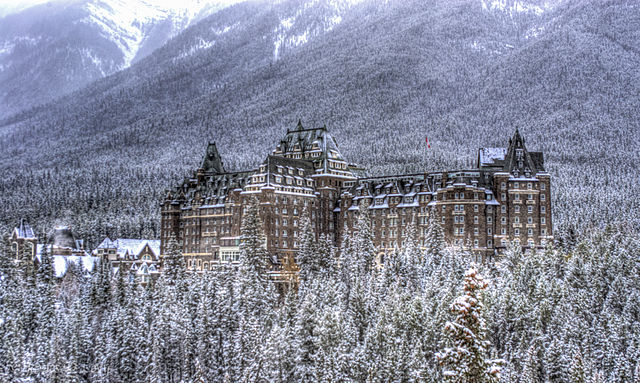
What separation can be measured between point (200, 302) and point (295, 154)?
60.6 metres

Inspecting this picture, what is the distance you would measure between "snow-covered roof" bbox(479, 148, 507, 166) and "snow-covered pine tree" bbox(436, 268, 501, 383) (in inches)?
4090

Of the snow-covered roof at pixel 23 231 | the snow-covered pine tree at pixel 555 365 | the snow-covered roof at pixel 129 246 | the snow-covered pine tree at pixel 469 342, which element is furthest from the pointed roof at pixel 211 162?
the snow-covered pine tree at pixel 469 342

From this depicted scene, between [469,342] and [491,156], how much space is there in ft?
350

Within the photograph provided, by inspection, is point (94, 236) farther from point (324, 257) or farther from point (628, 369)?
point (628, 369)

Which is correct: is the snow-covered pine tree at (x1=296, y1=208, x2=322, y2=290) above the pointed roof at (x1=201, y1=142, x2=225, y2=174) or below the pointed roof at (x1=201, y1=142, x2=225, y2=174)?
below

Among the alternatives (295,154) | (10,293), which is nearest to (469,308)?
(10,293)

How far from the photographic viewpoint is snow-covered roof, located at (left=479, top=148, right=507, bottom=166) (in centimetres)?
13249

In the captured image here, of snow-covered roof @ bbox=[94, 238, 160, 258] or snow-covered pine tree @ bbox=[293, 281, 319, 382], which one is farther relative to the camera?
snow-covered roof @ bbox=[94, 238, 160, 258]

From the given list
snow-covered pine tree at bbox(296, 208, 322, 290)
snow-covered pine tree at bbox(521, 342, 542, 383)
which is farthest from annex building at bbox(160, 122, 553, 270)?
snow-covered pine tree at bbox(521, 342, 542, 383)

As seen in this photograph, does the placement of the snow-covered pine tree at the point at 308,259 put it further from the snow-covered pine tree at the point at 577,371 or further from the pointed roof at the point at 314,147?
the snow-covered pine tree at the point at 577,371

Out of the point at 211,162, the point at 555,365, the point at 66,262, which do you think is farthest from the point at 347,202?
the point at 555,365

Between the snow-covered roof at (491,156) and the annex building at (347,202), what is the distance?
0.19 m

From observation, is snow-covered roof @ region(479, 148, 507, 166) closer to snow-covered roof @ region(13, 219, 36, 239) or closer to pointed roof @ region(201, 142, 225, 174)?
pointed roof @ region(201, 142, 225, 174)

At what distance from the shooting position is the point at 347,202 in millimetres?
136625
